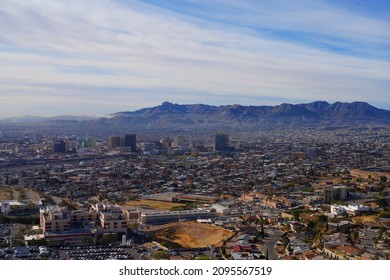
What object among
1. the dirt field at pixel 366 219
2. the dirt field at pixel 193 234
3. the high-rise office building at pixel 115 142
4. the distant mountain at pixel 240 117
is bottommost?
the dirt field at pixel 193 234

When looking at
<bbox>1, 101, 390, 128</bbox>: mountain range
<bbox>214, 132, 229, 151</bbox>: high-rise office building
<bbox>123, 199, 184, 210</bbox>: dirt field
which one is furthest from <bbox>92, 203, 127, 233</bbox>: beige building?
<bbox>1, 101, 390, 128</bbox>: mountain range

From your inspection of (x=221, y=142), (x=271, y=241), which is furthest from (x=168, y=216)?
(x=221, y=142)

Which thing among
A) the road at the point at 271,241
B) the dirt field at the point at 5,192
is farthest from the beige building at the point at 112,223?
the dirt field at the point at 5,192

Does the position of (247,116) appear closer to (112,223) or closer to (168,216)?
(168,216)

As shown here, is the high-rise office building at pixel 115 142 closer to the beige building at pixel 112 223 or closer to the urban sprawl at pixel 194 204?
the urban sprawl at pixel 194 204

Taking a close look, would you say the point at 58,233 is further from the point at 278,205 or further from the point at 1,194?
the point at 1,194

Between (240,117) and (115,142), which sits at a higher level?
(240,117)

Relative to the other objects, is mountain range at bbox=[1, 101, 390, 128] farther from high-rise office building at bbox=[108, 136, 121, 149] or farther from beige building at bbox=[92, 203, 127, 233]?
beige building at bbox=[92, 203, 127, 233]
